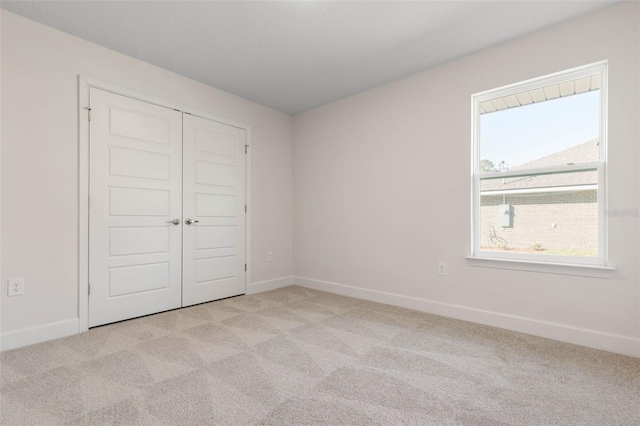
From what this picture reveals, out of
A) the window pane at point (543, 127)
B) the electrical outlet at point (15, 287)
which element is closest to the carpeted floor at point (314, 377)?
the electrical outlet at point (15, 287)

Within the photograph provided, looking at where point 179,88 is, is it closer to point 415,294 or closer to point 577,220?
point 415,294

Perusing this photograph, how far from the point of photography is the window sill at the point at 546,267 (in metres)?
2.24

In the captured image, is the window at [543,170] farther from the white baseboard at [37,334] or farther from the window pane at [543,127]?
the white baseboard at [37,334]

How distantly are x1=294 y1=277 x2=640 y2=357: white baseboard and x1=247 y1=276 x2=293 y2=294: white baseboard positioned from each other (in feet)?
3.25

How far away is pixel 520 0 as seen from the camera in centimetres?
217

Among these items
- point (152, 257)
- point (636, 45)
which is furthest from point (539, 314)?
point (152, 257)

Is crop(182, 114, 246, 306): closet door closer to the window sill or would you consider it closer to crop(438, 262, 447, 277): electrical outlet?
crop(438, 262, 447, 277): electrical outlet

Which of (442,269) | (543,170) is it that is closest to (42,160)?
(442,269)

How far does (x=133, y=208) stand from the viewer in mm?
2930

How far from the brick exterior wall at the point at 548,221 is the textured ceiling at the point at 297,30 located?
1369 mm

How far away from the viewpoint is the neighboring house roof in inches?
93.8

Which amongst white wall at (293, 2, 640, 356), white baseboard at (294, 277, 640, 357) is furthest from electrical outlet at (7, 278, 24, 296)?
white baseboard at (294, 277, 640, 357)

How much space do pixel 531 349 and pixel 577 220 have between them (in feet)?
3.48

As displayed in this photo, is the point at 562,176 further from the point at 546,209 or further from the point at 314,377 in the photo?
the point at 314,377
